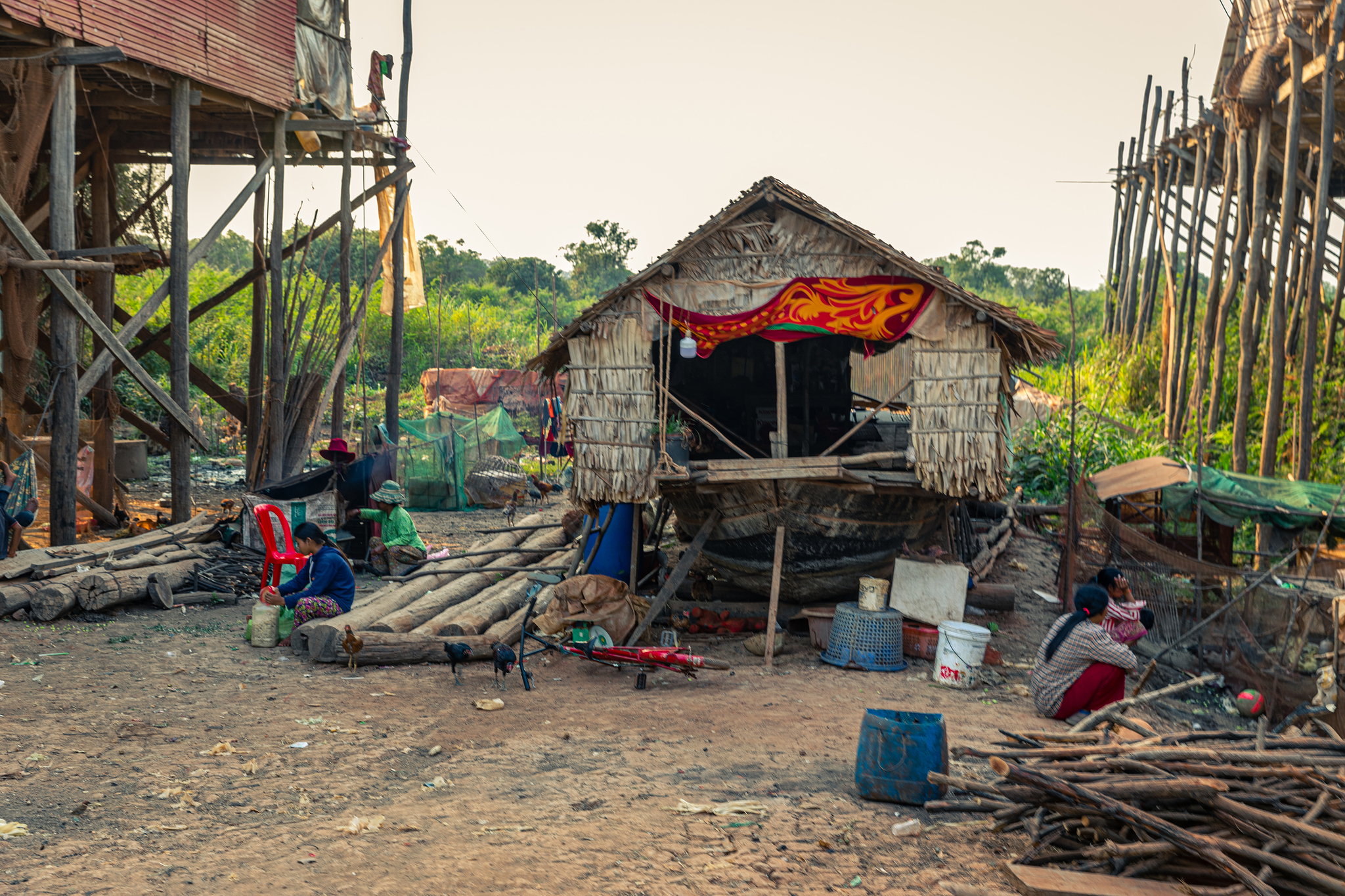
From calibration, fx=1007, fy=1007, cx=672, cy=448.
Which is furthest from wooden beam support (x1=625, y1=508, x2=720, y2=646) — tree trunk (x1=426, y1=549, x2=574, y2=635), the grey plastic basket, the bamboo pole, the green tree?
the green tree

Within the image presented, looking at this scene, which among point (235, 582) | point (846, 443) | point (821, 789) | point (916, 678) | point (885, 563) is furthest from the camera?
point (846, 443)

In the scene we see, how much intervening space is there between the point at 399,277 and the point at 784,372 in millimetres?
8977

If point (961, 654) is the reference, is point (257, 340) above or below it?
above

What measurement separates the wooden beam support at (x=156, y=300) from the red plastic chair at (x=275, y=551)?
11.1 feet

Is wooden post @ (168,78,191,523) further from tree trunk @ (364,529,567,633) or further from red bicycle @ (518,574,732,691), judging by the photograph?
red bicycle @ (518,574,732,691)

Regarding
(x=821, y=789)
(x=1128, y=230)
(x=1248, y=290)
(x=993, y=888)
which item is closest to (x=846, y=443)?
(x=1248, y=290)

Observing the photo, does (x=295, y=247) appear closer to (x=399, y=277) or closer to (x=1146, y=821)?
(x=399, y=277)

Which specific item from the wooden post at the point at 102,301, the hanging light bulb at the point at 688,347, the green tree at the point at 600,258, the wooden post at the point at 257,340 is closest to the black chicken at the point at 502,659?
the hanging light bulb at the point at 688,347

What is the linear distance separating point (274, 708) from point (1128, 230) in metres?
24.0

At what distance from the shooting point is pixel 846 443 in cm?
1276

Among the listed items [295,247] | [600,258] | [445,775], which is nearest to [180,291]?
[295,247]

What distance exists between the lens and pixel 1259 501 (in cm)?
1130

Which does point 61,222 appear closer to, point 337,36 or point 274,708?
point 337,36

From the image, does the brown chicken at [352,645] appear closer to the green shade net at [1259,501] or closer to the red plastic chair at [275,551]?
the red plastic chair at [275,551]
